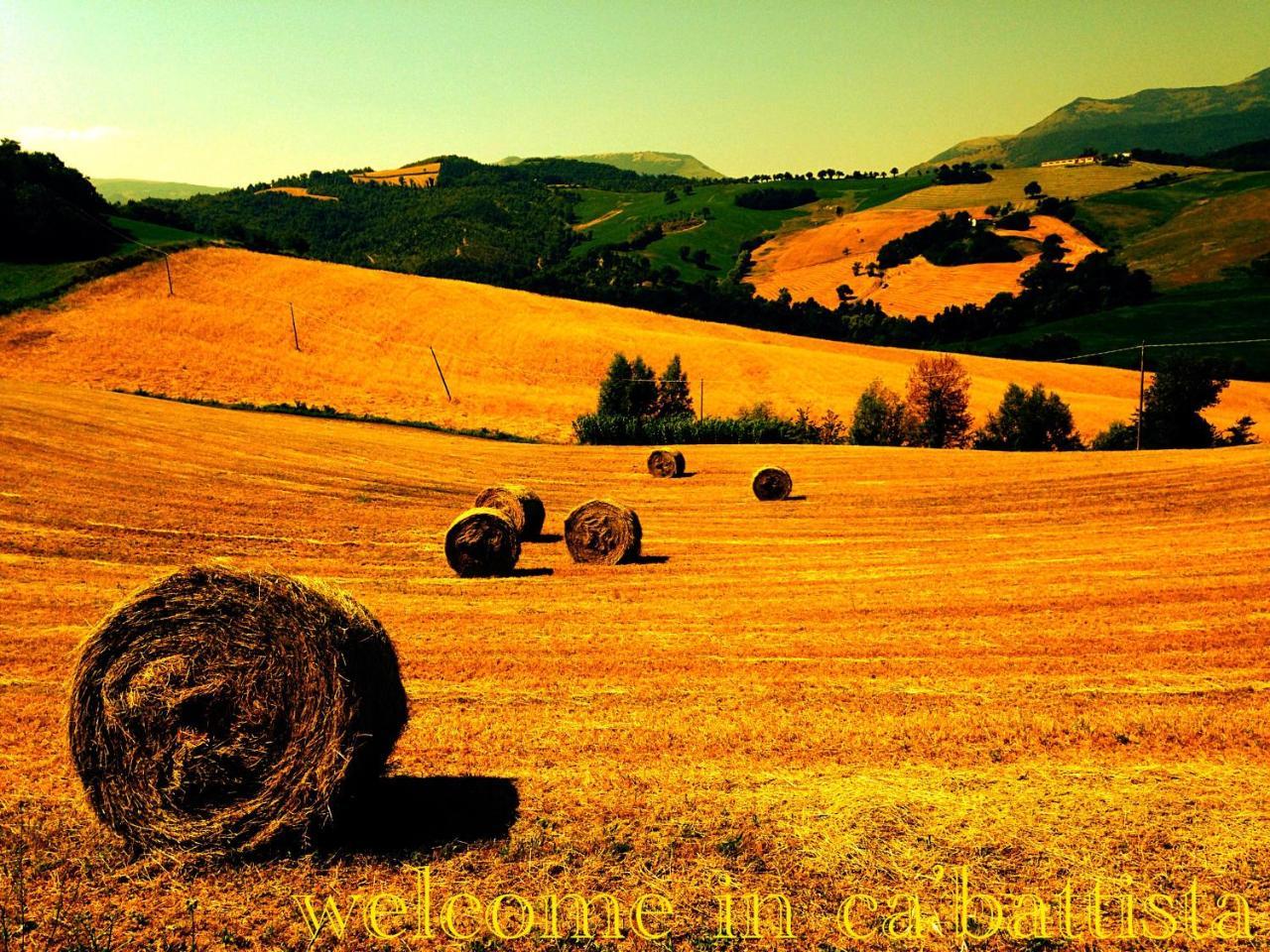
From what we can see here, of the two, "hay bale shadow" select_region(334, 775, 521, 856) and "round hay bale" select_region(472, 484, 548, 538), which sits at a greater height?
"round hay bale" select_region(472, 484, 548, 538)

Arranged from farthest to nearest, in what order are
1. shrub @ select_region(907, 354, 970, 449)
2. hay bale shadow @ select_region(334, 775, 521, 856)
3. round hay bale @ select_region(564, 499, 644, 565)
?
1. shrub @ select_region(907, 354, 970, 449)
2. round hay bale @ select_region(564, 499, 644, 565)
3. hay bale shadow @ select_region(334, 775, 521, 856)

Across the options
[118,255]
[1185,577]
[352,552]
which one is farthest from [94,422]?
[118,255]

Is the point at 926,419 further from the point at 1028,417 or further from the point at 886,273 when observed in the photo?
the point at 886,273

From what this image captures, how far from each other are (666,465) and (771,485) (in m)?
8.52

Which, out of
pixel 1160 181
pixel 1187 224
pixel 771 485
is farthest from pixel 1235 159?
pixel 771 485

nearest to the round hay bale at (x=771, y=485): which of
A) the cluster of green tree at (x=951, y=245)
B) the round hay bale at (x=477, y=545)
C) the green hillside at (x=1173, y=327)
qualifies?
the round hay bale at (x=477, y=545)

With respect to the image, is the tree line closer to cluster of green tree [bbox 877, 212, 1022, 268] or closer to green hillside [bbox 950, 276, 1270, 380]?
green hillside [bbox 950, 276, 1270, 380]

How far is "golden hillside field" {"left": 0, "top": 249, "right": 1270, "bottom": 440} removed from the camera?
63.0 m

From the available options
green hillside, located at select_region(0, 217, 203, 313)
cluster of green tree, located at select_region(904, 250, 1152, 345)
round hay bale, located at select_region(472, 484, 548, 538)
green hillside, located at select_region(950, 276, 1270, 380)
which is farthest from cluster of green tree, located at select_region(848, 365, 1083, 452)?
green hillside, located at select_region(0, 217, 203, 313)

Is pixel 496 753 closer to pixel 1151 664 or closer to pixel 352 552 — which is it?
pixel 1151 664

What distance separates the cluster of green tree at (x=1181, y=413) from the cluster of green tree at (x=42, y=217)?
93282 mm

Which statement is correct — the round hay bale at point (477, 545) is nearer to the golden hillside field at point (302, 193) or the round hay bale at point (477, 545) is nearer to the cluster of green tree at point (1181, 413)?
the cluster of green tree at point (1181, 413)

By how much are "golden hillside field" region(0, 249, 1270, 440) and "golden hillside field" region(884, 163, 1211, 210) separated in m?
92.1

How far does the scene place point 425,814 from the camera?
9.20m
